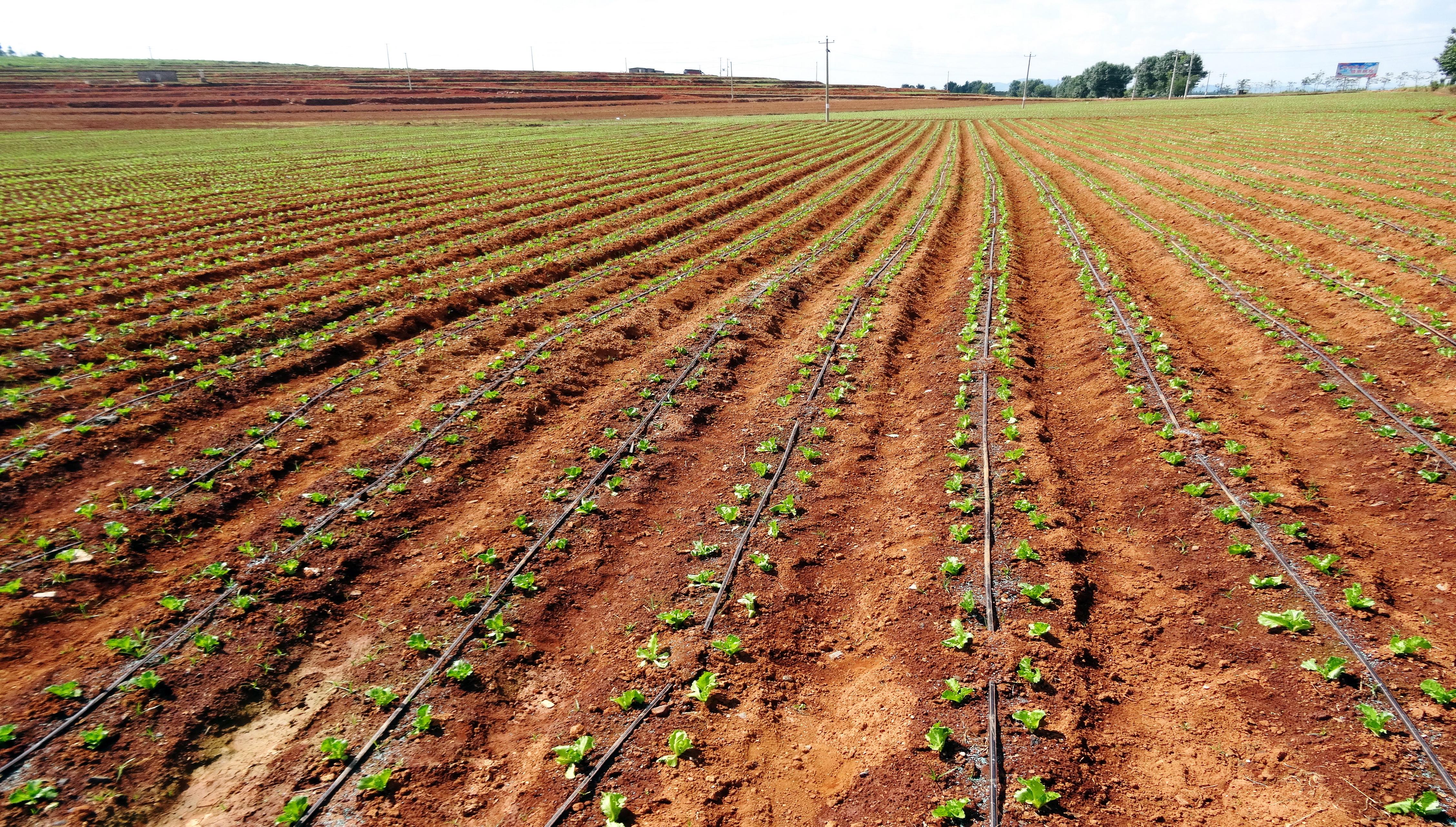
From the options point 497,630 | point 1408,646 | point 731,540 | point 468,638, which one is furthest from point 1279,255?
point 468,638

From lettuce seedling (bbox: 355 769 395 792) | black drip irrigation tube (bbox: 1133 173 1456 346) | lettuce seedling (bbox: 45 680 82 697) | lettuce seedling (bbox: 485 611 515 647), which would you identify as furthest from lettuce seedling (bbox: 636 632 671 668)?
black drip irrigation tube (bbox: 1133 173 1456 346)

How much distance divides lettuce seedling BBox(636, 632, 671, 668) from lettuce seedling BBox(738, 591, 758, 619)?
85 centimetres

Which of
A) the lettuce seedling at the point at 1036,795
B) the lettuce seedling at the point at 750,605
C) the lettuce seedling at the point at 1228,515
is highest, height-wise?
the lettuce seedling at the point at 1228,515

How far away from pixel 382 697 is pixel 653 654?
88.8 inches

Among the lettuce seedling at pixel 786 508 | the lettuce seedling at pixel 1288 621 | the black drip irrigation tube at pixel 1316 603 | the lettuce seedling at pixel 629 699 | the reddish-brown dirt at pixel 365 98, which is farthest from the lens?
the reddish-brown dirt at pixel 365 98

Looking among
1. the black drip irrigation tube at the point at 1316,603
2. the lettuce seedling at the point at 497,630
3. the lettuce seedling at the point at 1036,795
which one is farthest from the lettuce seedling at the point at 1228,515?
the lettuce seedling at the point at 497,630

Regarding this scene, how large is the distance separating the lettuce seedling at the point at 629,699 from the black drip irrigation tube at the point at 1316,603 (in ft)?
18.2

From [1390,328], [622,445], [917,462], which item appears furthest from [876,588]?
[1390,328]

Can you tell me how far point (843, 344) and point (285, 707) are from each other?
9.77 meters

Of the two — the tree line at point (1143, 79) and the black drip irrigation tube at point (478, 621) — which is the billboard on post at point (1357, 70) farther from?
the black drip irrigation tube at point (478, 621)

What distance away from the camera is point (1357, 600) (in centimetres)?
562

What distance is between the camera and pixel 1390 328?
452 inches

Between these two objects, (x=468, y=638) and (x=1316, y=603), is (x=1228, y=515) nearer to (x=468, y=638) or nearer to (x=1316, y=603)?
(x=1316, y=603)

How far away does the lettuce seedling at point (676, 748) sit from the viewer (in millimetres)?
4762
